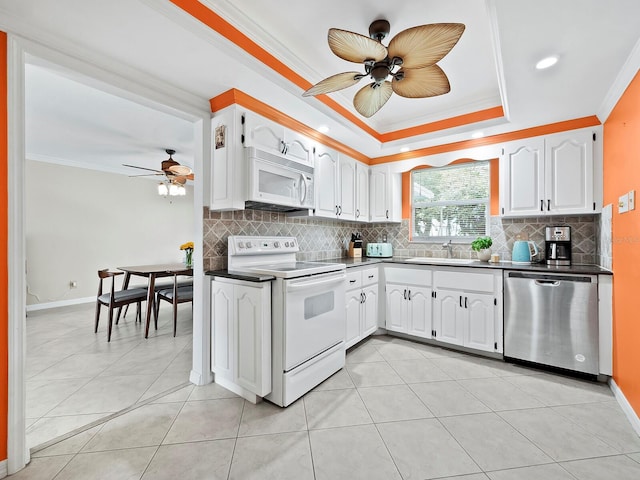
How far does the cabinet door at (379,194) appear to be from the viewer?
3802 mm

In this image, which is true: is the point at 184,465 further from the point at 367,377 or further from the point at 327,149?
the point at 327,149

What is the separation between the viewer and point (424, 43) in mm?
1407

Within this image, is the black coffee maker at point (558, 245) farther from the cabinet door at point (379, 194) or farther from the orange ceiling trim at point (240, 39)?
the orange ceiling trim at point (240, 39)

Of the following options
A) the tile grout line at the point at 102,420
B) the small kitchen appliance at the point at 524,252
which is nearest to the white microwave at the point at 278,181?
the tile grout line at the point at 102,420

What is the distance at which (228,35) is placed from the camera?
1.70 m

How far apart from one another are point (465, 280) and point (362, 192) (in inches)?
65.2

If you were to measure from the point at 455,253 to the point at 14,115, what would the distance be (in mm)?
3912

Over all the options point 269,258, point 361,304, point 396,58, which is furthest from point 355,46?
point 361,304

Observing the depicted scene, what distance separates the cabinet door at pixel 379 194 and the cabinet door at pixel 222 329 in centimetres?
234

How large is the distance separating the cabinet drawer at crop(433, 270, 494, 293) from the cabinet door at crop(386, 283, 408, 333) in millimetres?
396

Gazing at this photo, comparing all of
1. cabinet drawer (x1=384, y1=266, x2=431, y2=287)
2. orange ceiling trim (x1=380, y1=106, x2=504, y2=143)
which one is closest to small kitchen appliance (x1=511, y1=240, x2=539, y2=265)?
cabinet drawer (x1=384, y1=266, x2=431, y2=287)

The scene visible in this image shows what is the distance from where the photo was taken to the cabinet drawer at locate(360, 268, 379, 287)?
10.0ft

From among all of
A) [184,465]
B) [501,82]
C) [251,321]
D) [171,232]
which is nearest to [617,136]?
[501,82]

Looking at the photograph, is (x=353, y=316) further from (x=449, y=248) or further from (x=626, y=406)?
(x=626, y=406)
